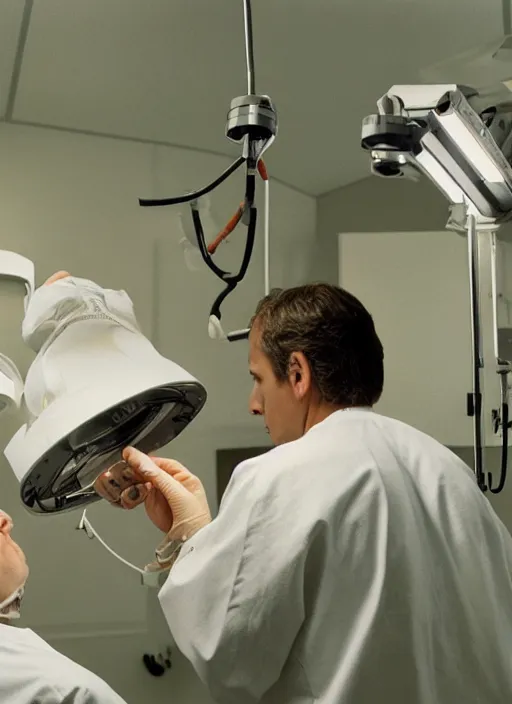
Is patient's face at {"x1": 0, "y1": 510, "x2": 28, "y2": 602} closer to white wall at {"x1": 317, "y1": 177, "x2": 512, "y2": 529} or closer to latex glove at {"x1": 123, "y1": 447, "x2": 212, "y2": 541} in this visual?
latex glove at {"x1": 123, "y1": 447, "x2": 212, "y2": 541}

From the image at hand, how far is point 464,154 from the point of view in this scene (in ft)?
4.85

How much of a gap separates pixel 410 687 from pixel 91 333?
76 centimetres

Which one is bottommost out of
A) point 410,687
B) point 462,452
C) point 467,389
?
point 410,687

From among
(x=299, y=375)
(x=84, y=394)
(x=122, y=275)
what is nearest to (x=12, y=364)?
(x=84, y=394)

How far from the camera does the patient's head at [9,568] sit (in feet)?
4.92

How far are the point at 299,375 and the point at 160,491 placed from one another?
37cm

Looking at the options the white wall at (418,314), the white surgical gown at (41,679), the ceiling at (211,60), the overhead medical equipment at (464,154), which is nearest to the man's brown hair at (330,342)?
the overhead medical equipment at (464,154)

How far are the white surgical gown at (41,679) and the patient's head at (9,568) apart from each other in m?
0.11

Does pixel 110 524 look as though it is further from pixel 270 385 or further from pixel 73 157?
pixel 73 157

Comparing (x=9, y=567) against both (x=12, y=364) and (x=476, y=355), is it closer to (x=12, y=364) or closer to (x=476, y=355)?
(x=12, y=364)

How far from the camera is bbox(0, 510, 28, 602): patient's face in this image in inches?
59.1

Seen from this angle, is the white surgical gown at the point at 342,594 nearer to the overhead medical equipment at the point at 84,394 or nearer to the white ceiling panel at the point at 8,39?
the overhead medical equipment at the point at 84,394

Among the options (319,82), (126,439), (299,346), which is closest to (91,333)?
(126,439)

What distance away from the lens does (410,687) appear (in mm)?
1025
